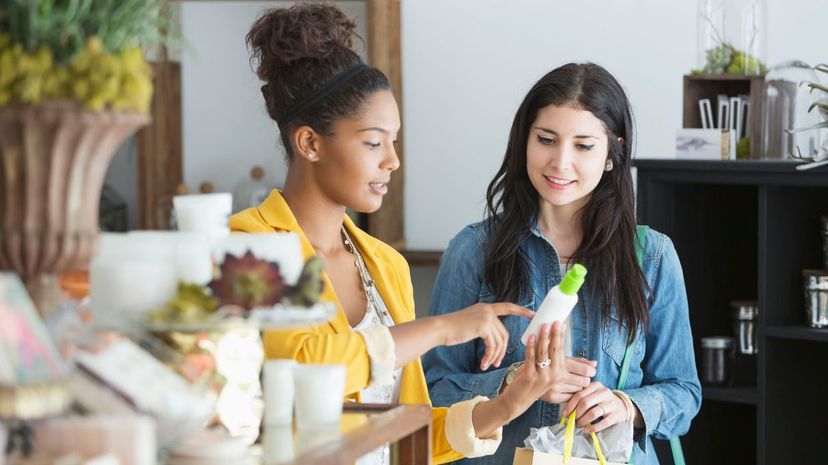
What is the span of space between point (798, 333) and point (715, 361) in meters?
0.28

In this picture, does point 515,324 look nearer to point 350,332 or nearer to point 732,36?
point 350,332

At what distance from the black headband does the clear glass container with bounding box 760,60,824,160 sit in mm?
1579

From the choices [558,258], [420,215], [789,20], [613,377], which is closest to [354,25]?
[558,258]

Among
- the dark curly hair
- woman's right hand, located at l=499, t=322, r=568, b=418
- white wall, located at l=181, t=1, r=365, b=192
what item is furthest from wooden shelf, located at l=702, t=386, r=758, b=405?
white wall, located at l=181, t=1, r=365, b=192

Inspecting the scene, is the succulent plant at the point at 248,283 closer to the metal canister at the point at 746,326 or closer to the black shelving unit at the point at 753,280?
the black shelving unit at the point at 753,280

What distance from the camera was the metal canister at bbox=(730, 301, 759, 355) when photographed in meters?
3.23

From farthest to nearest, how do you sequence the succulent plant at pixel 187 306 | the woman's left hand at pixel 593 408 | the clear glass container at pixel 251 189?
the clear glass container at pixel 251 189 → the woman's left hand at pixel 593 408 → the succulent plant at pixel 187 306

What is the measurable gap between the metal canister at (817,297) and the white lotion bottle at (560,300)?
1.34 m

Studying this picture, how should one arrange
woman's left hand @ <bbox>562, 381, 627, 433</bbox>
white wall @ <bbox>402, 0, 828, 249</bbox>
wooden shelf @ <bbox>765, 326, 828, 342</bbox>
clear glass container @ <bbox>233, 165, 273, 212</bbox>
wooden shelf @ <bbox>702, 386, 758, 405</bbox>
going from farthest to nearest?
clear glass container @ <bbox>233, 165, 273, 212</bbox>
white wall @ <bbox>402, 0, 828, 249</bbox>
wooden shelf @ <bbox>702, 386, 758, 405</bbox>
wooden shelf @ <bbox>765, 326, 828, 342</bbox>
woman's left hand @ <bbox>562, 381, 627, 433</bbox>

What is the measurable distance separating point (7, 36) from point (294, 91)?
94cm

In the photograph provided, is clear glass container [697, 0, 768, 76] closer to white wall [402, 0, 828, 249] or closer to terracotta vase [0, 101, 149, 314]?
white wall [402, 0, 828, 249]

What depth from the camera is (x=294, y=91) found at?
194 cm

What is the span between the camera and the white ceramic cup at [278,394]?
4.33ft

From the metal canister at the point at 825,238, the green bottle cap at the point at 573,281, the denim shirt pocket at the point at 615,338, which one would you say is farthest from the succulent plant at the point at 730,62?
the green bottle cap at the point at 573,281
